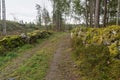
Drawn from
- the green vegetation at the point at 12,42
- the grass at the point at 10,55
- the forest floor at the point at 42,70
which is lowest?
the forest floor at the point at 42,70

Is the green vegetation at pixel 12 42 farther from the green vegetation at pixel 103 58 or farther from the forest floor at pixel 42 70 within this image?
the green vegetation at pixel 103 58

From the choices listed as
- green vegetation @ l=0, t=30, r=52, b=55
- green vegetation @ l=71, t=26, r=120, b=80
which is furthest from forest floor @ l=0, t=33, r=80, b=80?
green vegetation @ l=0, t=30, r=52, b=55

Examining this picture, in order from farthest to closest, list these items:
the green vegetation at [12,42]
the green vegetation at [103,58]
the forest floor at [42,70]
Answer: the green vegetation at [12,42]
the forest floor at [42,70]
the green vegetation at [103,58]

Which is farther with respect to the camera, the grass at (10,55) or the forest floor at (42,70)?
the grass at (10,55)

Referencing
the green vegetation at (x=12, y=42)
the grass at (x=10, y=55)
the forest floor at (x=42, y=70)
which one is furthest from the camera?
the green vegetation at (x=12, y=42)

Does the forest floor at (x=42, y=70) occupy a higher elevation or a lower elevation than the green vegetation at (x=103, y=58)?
lower

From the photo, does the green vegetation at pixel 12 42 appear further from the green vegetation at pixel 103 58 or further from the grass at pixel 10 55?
the green vegetation at pixel 103 58

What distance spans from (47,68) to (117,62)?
12.7 ft

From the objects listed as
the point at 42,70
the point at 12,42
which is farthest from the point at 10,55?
the point at 42,70

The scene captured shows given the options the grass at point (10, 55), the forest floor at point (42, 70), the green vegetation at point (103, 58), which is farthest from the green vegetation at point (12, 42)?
the green vegetation at point (103, 58)

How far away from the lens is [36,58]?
13406 mm

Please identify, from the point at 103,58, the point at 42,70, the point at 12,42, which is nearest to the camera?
A: the point at 103,58

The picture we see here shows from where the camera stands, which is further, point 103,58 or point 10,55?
point 10,55

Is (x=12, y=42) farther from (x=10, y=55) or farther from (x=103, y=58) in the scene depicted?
(x=103, y=58)
